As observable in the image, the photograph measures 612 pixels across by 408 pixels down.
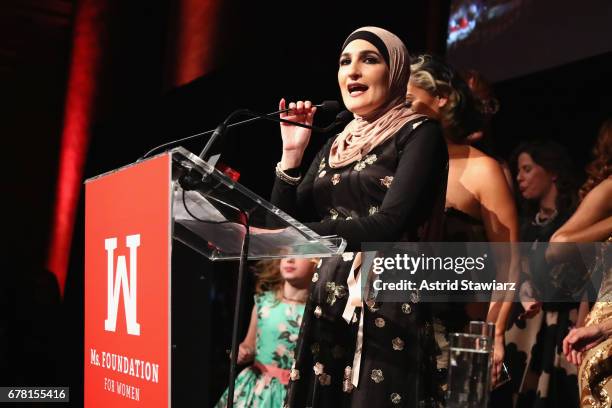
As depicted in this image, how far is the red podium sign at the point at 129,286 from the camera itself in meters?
1.57

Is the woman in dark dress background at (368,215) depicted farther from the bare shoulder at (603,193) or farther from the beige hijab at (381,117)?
the bare shoulder at (603,193)

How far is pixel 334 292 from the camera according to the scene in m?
2.02

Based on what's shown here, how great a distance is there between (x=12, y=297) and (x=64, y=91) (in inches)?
112

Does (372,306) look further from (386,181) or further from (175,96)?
(175,96)

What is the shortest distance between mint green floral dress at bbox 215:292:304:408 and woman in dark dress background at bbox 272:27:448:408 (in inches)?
66.9

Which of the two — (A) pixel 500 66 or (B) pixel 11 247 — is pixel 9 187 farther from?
(A) pixel 500 66

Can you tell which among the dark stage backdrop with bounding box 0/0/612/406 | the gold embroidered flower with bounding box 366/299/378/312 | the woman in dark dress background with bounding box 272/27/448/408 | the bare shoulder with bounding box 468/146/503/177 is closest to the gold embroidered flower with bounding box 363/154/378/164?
the woman in dark dress background with bounding box 272/27/448/408

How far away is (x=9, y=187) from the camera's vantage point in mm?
7293

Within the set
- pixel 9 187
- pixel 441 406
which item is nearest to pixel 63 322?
pixel 9 187

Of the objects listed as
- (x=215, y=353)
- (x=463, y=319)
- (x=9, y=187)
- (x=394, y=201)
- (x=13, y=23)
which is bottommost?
(x=215, y=353)

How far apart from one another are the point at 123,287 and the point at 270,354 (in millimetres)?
2088

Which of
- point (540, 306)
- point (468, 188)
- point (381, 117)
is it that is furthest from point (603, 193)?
point (381, 117)

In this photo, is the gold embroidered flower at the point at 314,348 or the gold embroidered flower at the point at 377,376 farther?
the gold embroidered flower at the point at 314,348

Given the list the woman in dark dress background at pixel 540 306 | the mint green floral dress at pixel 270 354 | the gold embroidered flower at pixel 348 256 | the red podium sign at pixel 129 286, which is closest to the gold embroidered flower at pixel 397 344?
the gold embroidered flower at pixel 348 256
